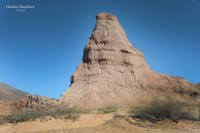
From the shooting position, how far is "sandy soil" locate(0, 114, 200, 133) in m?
16.5

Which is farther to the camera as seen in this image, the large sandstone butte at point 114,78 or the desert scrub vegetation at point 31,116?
the large sandstone butte at point 114,78

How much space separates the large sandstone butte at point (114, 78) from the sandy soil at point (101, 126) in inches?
537

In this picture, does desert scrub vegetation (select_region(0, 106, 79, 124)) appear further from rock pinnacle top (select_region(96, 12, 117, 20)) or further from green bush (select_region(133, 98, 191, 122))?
rock pinnacle top (select_region(96, 12, 117, 20))

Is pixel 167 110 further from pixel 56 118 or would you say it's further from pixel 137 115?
pixel 56 118

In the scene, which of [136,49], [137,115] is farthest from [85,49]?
[137,115]

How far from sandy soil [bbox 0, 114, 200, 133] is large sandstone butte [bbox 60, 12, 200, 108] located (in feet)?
44.7

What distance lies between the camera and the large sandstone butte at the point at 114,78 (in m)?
35.3

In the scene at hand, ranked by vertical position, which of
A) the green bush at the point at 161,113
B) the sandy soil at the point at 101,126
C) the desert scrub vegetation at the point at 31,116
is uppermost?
the green bush at the point at 161,113

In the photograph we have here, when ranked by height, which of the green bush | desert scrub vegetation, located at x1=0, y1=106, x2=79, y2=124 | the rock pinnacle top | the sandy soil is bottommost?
the sandy soil

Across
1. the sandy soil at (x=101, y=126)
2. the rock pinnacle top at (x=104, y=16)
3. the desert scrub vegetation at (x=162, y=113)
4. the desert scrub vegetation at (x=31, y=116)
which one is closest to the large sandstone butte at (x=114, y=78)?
the rock pinnacle top at (x=104, y=16)

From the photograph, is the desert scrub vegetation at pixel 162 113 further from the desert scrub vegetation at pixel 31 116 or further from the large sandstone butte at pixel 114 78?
the large sandstone butte at pixel 114 78

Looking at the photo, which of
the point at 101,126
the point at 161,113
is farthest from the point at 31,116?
the point at 161,113

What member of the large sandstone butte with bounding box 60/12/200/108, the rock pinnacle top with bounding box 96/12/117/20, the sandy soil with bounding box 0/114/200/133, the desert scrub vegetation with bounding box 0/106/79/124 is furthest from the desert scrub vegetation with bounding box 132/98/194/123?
the rock pinnacle top with bounding box 96/12/117/20

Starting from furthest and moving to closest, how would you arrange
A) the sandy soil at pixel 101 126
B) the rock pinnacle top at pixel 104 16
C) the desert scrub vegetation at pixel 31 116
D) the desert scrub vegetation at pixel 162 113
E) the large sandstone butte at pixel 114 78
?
the rock pinnacle top at pixel 104 16 < the large sandstone butte at pixel 114 78 < the desert scrub vegetation at pixel 162 113 < the desert scrub vegetation at pixel 31 116 < the sandy soil at pixel 101 126
